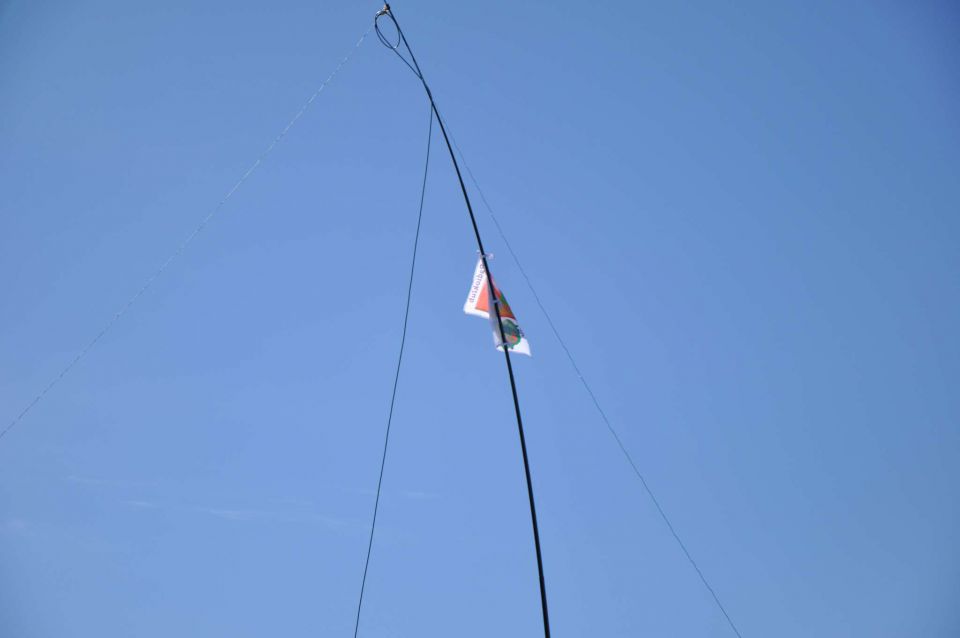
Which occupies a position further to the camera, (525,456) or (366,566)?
(366,566)

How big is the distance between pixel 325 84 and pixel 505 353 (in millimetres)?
8899

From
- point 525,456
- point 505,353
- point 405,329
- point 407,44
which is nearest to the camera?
point 525,456

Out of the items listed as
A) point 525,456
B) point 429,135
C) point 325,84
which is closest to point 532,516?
point 525,456

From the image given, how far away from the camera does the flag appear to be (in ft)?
41.7

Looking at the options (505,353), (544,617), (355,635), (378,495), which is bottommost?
(355,635)

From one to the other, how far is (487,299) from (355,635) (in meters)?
8.38

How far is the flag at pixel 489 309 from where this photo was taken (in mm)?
12703

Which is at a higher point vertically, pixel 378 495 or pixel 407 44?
pixel 407 44

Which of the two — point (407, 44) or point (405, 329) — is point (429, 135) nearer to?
point (407, 44)

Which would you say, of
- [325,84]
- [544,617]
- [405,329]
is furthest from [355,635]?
[325,84]

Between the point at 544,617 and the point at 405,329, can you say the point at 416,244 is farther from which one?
the point at 544,617

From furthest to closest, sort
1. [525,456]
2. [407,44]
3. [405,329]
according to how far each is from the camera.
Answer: [405,329], [407,44], [525,456]

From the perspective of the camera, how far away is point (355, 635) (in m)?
12.0

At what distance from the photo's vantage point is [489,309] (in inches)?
495
